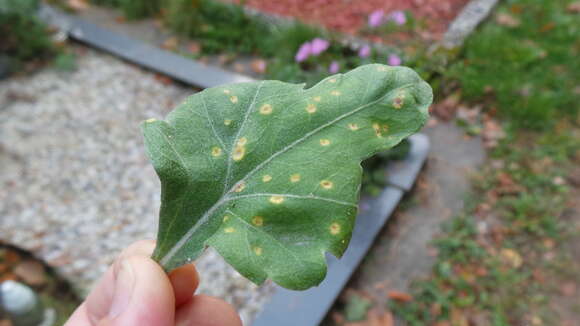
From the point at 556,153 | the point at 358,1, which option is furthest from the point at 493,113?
the point at 358,1

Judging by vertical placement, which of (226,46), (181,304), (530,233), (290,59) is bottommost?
(530,233)

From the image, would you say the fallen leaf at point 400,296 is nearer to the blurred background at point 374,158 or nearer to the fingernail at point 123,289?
the blurred background at point 374,158

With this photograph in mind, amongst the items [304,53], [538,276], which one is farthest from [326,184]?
[538,276]

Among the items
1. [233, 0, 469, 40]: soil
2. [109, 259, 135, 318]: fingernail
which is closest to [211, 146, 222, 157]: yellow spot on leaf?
[109, 259, 135, 318]: fingernail

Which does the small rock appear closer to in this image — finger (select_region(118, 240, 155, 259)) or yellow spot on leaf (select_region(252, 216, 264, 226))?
finger (select_region(118, 240, 155, 259))

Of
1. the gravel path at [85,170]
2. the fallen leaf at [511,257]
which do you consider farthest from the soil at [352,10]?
the fallen leaf at [511,257]

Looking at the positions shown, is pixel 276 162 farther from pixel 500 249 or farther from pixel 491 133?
pixel 491 133

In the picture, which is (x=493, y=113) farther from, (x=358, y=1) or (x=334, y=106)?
(x=334, y=106)
